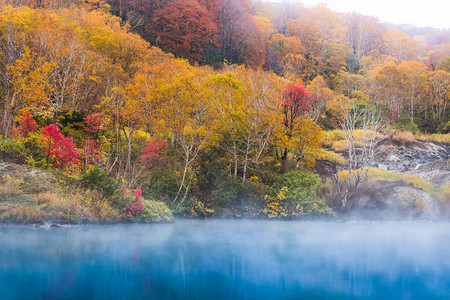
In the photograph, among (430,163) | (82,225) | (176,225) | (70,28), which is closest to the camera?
(82,225)

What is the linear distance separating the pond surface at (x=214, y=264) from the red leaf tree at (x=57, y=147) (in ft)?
15.1

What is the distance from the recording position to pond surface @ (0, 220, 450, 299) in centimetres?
818

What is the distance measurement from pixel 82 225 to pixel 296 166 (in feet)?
44.5

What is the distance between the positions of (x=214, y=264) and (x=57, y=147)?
443 inches

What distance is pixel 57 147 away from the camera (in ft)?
59.6

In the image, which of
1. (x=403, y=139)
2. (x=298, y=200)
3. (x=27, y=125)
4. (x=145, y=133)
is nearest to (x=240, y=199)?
(x=298, y=200)

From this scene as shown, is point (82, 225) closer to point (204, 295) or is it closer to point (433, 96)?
point (204, 295)

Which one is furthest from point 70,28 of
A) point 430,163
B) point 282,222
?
point 430,163

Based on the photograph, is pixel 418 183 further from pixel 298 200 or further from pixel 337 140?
pixel 337 140

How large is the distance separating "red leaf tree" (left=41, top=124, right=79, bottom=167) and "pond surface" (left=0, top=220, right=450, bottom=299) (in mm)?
4615

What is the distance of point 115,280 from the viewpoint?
8664 mm

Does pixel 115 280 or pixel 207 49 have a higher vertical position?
pixel 207 49

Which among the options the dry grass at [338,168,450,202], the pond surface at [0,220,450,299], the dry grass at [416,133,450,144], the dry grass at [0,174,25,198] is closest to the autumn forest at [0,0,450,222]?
the dry grass at [0,174,25,198]

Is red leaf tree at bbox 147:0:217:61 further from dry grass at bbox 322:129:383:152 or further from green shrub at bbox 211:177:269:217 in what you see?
green shrub at bbox 211:177:269:217
